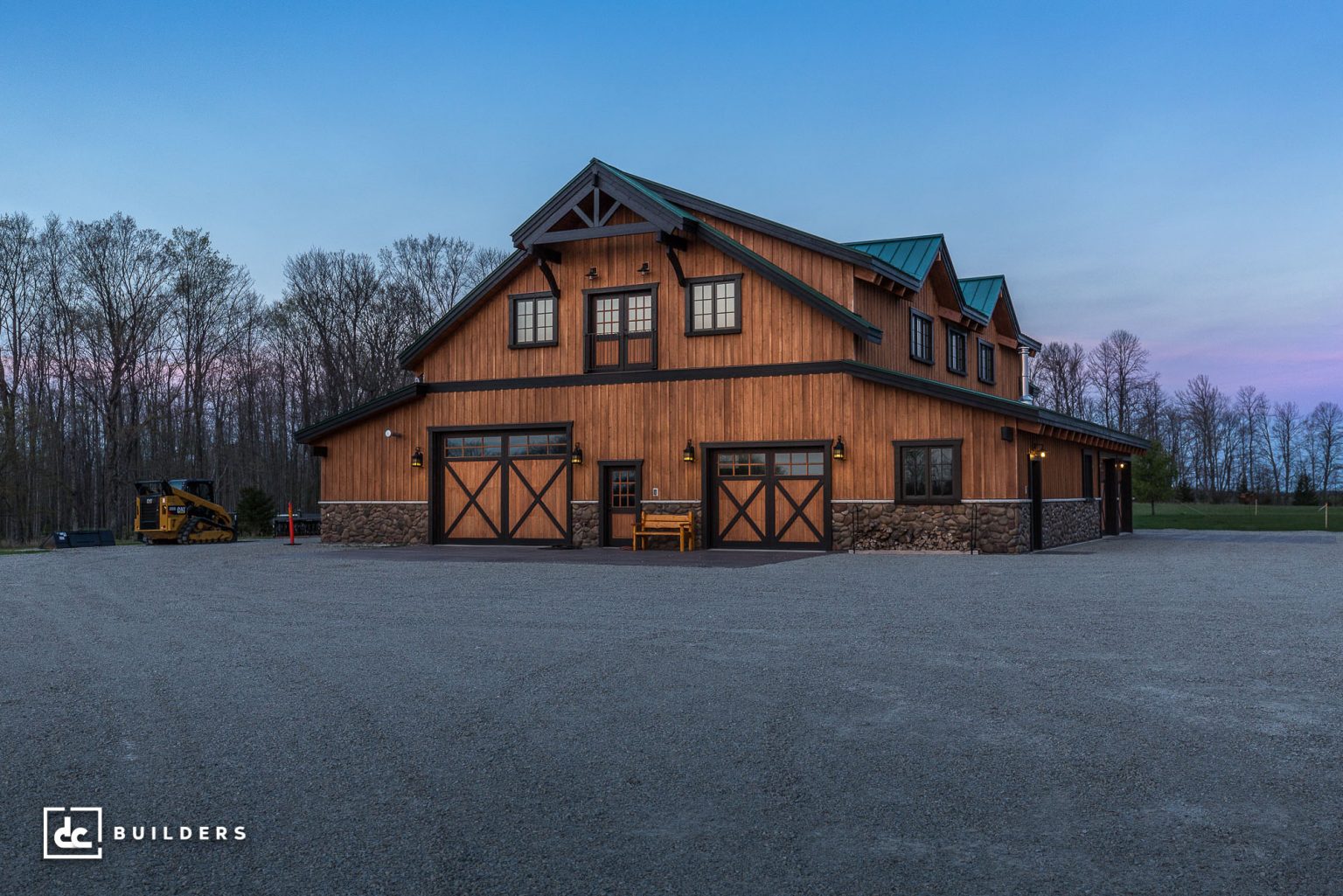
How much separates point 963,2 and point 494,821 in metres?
16.7

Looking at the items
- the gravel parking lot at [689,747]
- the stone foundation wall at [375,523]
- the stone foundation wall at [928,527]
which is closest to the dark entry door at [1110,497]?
the stone foundation wall at [928,527]

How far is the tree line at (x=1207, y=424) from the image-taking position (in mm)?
55438

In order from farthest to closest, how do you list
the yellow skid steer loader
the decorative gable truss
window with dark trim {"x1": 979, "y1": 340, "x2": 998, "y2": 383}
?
window with dark trim {"x1": 979, "y1": 340, "x2": 998, "y2": 383}
the yellow skid steer loader
the decorative gable truss

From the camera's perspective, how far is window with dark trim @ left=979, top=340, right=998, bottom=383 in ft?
92.6

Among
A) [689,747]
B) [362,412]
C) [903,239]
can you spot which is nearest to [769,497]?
[903,239]

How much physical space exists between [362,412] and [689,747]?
21092 mm

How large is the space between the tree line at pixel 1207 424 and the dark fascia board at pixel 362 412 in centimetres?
4010

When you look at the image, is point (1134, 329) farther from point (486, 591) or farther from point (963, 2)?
point (486, 591)

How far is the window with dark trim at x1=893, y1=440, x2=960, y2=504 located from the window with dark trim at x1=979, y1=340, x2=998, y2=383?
925cm

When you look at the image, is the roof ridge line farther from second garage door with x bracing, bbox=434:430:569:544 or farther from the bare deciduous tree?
the bare deciduous tree

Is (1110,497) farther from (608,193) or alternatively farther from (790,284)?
(608,193)

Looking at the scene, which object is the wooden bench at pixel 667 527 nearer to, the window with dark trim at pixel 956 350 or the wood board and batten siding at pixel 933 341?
the wood board and batten siding at pixel 933 341

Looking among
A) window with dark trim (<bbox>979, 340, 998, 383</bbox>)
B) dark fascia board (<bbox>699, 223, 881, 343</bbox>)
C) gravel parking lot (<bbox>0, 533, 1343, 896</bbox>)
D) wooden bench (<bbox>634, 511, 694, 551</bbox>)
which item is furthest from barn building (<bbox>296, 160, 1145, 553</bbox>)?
gravel parking lot (<bbox>0, 533, 1343, 896</bbox>)

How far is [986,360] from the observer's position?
94.7 feet
